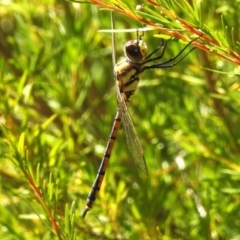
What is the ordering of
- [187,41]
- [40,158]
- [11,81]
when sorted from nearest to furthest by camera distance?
1. [187,41]
2. [40,158]
3. [11,81]

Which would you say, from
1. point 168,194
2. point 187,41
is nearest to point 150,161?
point 168,194

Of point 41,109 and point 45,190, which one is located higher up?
point 45,190

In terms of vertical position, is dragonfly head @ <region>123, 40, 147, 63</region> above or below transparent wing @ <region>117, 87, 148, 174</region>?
above

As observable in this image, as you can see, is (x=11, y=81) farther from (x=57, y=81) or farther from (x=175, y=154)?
(x=175, y=154)

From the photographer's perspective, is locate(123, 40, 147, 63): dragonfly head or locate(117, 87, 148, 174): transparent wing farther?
locate(123, 40, 147, 63): dragonfly head

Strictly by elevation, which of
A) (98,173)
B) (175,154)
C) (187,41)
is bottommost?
(175,154)

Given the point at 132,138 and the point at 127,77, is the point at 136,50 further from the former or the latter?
the point at 132,138
